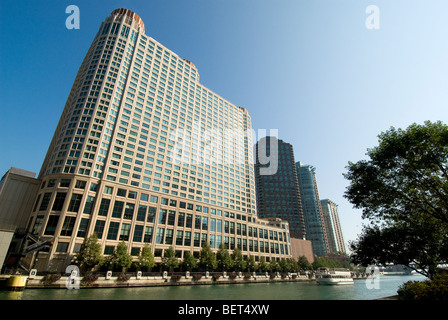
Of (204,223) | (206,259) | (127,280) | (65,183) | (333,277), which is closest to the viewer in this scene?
(127,280)

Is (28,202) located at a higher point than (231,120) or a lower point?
lower

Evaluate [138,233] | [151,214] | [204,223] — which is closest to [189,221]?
[204,223]

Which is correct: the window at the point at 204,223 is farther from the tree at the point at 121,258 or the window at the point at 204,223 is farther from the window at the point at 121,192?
the tree at the point at 121,258

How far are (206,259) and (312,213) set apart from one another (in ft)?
442

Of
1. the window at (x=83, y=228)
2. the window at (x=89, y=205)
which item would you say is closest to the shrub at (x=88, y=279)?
the window at (x=83, y=228)

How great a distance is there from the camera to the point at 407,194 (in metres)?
26.6

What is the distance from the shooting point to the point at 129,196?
69.1 m

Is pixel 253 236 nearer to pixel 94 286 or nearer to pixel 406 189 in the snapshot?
pixel 94 286

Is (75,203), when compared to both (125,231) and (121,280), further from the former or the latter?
(121,280)

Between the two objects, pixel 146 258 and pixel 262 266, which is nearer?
pixel 146 258

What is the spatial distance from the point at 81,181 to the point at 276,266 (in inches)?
3168

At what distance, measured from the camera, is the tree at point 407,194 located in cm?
2369
